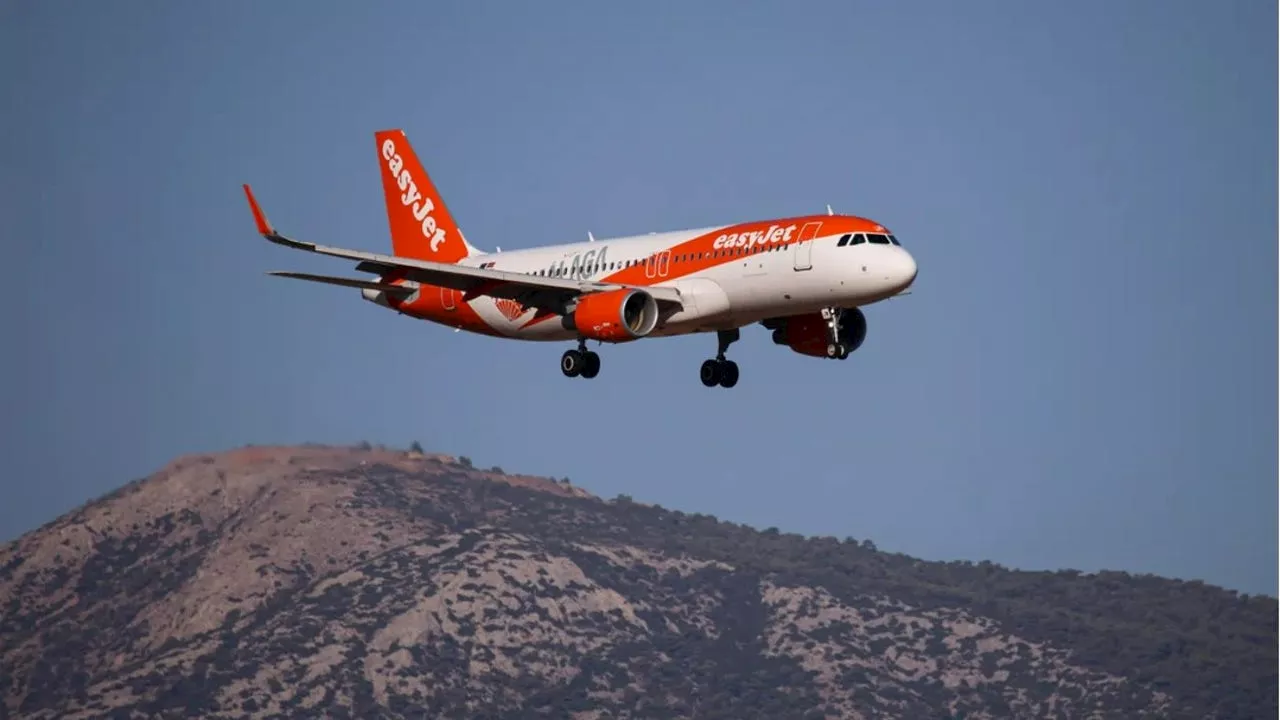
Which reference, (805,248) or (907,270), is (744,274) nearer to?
(805,248)

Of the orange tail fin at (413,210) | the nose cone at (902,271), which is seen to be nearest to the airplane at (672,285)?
the nose cone at (902,271)

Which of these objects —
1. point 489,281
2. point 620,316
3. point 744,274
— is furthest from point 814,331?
point 489,281

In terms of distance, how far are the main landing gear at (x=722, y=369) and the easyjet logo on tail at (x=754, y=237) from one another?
532 cm

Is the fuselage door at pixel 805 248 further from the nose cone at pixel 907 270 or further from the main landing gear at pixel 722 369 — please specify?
the main landing gear at pixel 722 369

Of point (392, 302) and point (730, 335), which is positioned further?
point (392, 302)

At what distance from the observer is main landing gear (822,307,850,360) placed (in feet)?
226

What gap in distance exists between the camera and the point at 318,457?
16550cm

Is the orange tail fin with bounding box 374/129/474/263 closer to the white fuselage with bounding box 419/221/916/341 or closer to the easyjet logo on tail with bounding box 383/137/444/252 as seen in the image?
the easyjet logo on tail with bounding box 383/137/444/252

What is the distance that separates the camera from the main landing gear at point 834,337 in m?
68.9

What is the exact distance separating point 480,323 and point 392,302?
4641 millimetres

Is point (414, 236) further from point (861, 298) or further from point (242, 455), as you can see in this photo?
point (242, 455)

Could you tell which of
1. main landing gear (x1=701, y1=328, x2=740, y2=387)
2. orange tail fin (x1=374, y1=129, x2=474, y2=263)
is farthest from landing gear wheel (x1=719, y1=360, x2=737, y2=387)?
orange tail fin (x1=374, y1=129, x2=474, y2=263)

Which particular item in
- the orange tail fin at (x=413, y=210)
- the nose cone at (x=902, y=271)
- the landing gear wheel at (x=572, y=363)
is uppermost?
the orange tail fin at (x=413, y=210)

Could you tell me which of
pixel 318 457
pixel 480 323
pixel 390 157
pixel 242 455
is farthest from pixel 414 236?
pixel 242 455
